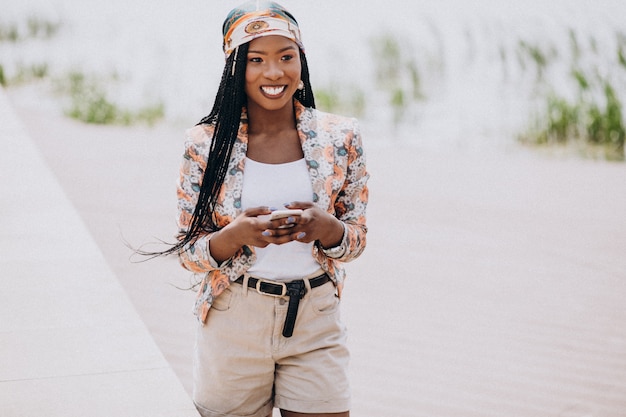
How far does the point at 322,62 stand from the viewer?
527 inches

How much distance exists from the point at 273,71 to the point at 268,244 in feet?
1.51

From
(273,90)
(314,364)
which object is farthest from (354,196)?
(314,364)

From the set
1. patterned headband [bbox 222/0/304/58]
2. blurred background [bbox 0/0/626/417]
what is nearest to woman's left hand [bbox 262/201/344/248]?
patterned headband [bbox 222/0/304/58]

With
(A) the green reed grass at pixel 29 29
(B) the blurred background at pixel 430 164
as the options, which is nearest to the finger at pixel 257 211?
(B) the blurred background at pixel 430 164

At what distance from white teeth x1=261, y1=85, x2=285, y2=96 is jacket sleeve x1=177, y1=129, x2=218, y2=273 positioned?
0.22 meters

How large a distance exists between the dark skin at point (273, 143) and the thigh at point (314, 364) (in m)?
0.04

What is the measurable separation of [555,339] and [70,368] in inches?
115

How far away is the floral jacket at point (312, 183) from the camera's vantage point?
94.8 inches

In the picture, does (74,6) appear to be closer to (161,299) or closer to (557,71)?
(557,71)

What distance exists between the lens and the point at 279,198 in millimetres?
2400

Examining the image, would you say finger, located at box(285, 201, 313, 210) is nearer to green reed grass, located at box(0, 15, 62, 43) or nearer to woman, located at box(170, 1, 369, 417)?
woman, located at box(170, 1, 369, 417)

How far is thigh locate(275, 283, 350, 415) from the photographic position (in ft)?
7.93

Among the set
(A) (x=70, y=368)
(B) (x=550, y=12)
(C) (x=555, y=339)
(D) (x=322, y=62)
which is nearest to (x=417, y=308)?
(C) (x=555, y=339)

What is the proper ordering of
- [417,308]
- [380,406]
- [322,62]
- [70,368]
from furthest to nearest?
[322,62], [417,308], [380,406], [70,368]
